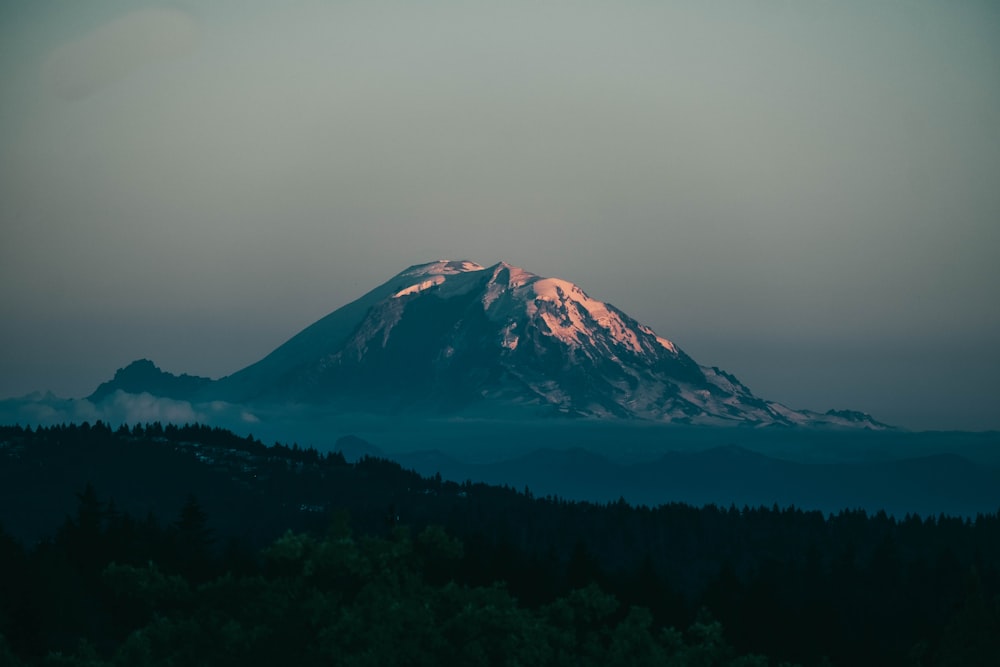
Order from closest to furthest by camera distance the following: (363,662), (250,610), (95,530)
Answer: (363,662) → (250,610) → (95,530)

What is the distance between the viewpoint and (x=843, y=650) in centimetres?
17300

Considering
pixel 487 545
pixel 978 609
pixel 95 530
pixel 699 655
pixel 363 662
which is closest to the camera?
pixel 363 662

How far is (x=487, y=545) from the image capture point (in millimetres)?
194625

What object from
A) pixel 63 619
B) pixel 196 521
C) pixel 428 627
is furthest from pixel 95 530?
pixel 428 627

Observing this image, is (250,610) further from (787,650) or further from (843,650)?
(843,650)

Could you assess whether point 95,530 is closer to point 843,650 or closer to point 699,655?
point 699,655

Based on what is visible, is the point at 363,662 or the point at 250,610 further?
the point at 250,610

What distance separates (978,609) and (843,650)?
1910 centimetres

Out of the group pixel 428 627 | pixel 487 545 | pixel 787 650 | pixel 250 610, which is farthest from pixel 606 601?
pixel 487 545

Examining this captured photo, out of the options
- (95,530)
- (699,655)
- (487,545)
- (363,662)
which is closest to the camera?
(363,662)

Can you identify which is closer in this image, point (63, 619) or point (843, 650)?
point (63, 619)

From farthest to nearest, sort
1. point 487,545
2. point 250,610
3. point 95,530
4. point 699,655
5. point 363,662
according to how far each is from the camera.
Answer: point 487,545 < point 95,530 < point 699,655 < point 250,610 < point 363,662

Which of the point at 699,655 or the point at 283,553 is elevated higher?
the point at 283,553

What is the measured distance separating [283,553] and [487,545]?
71061 millimetres
